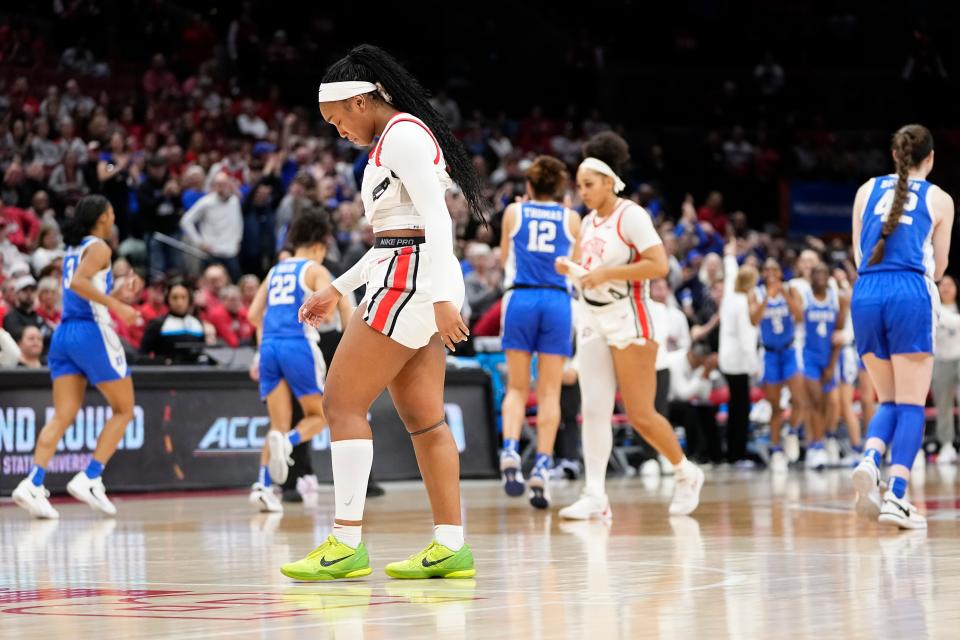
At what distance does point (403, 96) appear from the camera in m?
5.82

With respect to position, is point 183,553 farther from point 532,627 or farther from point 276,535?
point 532,627

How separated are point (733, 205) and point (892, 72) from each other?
17.3ft

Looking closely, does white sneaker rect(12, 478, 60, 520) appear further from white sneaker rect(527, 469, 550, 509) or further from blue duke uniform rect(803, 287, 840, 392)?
blue duke uniform rect(803, 287, 840, 392)

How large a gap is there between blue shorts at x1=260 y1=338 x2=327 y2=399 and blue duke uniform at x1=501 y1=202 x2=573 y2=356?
1408 mm

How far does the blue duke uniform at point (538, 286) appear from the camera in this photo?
10.5 m

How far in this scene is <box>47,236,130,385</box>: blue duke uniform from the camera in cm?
1005

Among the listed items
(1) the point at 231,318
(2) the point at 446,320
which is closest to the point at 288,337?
(1) the point at 231,318

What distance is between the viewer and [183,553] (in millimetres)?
7160

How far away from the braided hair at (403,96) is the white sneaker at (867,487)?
312 cm

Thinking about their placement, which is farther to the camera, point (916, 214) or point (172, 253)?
point (172, 253)

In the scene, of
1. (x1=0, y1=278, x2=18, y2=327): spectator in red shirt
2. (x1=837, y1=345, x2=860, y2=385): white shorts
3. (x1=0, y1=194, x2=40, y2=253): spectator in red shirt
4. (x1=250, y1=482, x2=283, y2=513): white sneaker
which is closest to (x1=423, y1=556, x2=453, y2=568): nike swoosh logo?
(x1=250, y1=482, x2=283, y2=513): white sneaker

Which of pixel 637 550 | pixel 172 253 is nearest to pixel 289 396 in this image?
pixel 637 550

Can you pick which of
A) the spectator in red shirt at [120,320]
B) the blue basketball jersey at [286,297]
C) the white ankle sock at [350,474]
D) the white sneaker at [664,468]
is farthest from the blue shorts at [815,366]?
the white ankle sock at [350,474]

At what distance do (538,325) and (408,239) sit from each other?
4.87 meters
